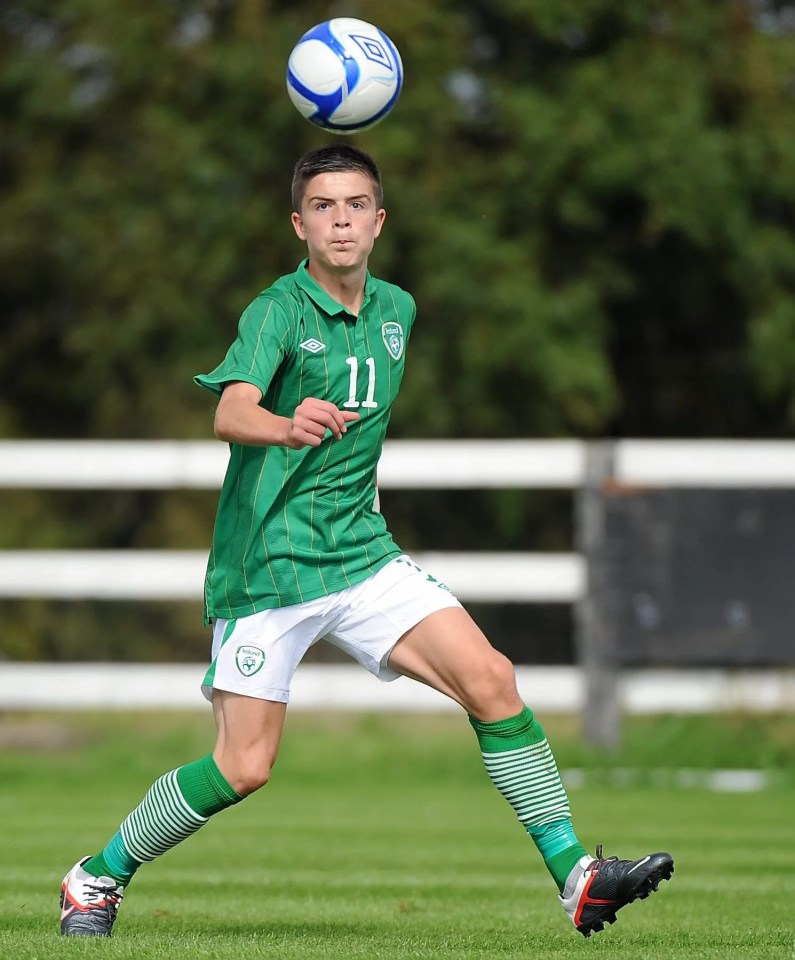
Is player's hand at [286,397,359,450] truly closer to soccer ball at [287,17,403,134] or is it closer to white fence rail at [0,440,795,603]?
soccer ball at [287,17,403,134]

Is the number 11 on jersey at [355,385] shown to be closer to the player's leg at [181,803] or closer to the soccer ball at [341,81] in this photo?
the player's leg at [181,803]

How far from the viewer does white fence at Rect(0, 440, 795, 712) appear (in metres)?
11.2

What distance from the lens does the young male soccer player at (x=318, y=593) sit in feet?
16.9

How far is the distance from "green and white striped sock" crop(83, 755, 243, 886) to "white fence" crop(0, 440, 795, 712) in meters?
5.95

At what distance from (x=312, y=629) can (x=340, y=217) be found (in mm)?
1145

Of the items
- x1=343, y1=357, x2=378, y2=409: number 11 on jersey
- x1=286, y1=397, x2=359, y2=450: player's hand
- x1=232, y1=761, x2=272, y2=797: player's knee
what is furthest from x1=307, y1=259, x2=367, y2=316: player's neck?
x1=232, y1=761, x2=272, y2=797: player's knee

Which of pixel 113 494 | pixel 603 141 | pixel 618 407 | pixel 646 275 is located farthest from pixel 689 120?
pixel 113 494

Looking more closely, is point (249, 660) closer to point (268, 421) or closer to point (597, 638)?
point (268, 421)

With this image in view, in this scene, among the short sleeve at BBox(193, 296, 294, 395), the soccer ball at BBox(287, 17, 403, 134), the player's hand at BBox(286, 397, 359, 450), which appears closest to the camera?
the player's hand at BBox(286, 397, 359, 450)

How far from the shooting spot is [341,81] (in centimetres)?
607

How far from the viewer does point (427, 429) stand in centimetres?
1716

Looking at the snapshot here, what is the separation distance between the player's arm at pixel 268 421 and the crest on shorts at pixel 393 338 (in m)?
0.51

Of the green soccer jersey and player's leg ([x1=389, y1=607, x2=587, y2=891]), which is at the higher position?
the green soccer jersey

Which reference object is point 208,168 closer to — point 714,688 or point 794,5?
point 794,5
